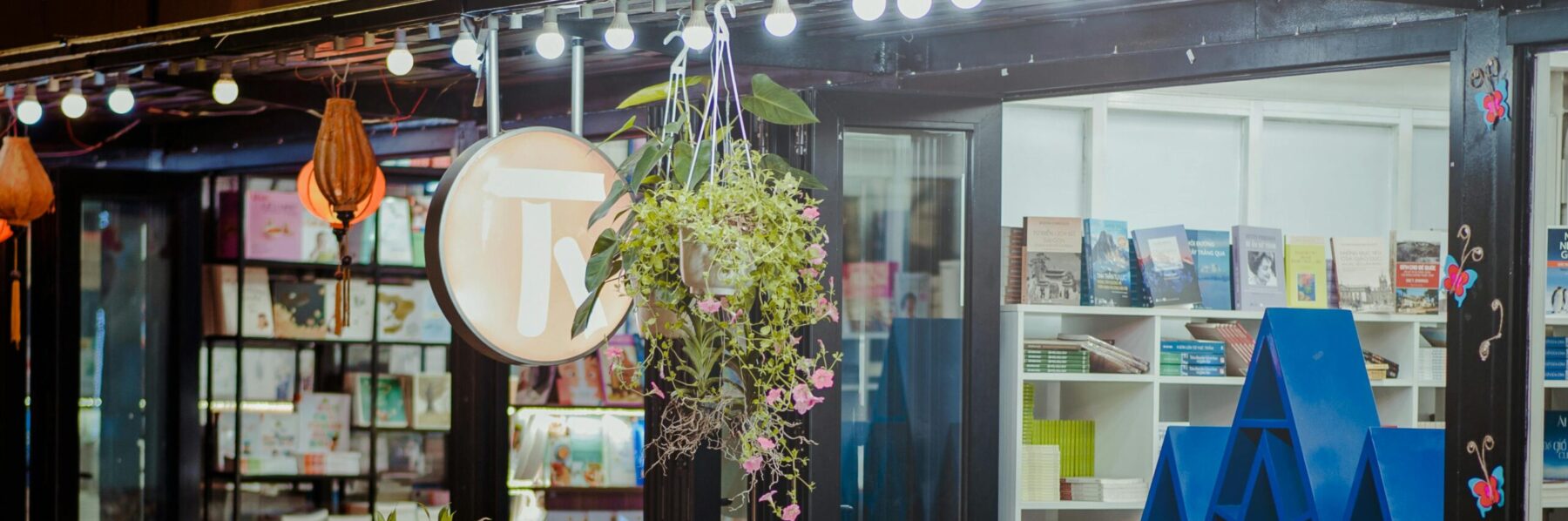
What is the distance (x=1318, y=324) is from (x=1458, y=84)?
50.6 inches

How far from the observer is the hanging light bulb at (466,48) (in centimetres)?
333

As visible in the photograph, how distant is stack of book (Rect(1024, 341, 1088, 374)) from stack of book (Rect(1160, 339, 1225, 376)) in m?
0.36

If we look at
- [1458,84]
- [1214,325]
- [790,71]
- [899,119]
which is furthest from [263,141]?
[1458,84]

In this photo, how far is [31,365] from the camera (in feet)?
21.5

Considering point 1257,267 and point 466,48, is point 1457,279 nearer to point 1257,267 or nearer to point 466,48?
point 466,48

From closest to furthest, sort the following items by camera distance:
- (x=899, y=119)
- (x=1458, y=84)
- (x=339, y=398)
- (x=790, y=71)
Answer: (x=1458, y=84) < (x=899, y=119) < (x=790, y=71) < (x=339, y=398)

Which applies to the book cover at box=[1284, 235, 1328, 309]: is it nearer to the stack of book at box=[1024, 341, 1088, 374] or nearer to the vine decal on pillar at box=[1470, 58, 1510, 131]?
the stack of book at box=[1024, 341, 1088, 374]

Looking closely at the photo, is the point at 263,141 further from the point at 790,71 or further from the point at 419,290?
the point at 790,71

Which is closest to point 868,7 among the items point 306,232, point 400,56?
point 400,56

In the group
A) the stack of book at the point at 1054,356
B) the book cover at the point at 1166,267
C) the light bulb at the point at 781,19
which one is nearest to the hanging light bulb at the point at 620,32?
the light bulb at the point at 781,19

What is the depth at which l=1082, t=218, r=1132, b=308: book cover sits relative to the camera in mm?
5793

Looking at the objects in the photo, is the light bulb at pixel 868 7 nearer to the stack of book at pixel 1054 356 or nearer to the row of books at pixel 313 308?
the stack of book at pixel 1054 356

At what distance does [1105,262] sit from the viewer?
19.0 ft

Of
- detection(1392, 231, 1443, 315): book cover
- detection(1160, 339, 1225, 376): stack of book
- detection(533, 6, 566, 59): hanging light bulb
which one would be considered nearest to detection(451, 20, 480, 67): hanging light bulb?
detection(533, 6, 566, 59): hanging light bulb
